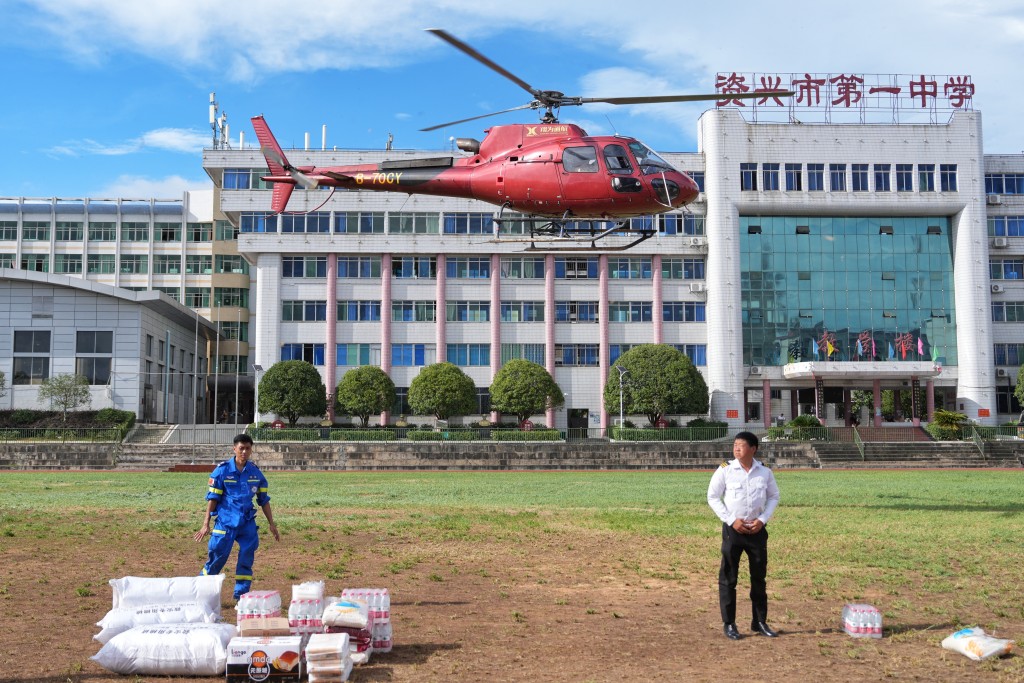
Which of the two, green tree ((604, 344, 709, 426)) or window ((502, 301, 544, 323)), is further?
window ((502, 301, 544, 323))

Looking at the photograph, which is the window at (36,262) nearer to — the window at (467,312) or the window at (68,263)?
the window at (68,263)

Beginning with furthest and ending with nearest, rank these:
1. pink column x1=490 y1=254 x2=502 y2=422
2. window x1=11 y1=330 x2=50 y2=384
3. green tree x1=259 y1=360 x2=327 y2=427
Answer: pink column x1=490 y1=254 x2=502 y2=422
window x1=11 y1=330 x2=50 y2=384
green tree x1=259 y1=360 x2=327 y2=427

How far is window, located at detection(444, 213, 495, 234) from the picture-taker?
6488 cm

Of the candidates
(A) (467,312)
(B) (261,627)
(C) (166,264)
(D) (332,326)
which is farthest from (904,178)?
(B) (261,627)

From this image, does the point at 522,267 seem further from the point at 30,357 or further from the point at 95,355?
the point at 30,357

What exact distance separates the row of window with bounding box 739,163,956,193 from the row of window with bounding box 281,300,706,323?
987 centimetres

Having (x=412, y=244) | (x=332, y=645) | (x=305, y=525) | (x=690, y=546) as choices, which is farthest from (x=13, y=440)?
(x=332, y=645)

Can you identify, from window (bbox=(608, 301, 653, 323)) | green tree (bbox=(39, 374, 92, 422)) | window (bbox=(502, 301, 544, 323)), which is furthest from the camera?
window (bbox=(608, 301, 653, 323))

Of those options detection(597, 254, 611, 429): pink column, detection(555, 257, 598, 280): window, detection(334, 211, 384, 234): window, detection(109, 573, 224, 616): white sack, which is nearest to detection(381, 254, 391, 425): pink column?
detection(334, 211, 384, 234): window

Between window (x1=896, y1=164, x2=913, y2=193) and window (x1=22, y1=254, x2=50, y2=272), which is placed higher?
window (x1=896, y1=164, x2=913, y2=193)

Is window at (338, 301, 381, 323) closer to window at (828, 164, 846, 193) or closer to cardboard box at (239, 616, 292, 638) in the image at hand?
window at (828, 164, 846, 193)

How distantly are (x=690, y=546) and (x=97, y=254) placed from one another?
78.9m

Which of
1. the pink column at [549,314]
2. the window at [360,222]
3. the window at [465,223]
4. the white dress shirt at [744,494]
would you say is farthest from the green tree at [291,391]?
the white dress shirt at [744,494]

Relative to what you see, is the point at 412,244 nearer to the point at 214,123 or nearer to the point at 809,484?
the point at 214,123
